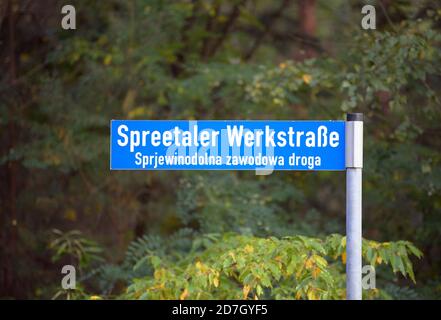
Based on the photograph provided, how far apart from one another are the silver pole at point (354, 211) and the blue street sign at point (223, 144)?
0.10 meters

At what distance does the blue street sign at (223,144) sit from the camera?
3.34 m

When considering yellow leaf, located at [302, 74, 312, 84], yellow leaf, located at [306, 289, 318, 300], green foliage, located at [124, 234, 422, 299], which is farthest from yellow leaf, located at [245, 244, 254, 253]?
yellow leaf, located at [302, 74, 312, 84]

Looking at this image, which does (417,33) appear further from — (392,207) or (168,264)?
(168,264)

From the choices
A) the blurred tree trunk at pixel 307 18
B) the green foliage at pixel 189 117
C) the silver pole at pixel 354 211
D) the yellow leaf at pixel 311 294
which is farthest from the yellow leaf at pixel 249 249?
the blurred tree trunk at pixel 307 18

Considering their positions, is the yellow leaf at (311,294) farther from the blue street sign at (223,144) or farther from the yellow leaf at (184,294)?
the blue street sign at (223,144)

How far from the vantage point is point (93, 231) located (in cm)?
825

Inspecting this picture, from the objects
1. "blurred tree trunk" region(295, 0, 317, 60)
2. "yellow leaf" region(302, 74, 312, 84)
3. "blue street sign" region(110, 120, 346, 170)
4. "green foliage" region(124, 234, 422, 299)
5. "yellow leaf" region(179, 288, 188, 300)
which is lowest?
"yellow leaf" region(179, 288, 188, 300)

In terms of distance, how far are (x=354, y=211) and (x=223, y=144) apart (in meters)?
0.70

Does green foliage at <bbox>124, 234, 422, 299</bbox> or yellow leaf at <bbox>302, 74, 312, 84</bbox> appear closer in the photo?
green foliage at <bbox>124, 234, 422, 299</bbox>

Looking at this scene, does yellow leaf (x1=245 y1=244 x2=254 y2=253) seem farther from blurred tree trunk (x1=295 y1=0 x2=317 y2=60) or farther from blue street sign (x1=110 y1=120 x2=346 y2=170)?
blurred tree trunk (x1=295 y1=0 x2=317 y2=60)

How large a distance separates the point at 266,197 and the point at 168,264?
2.03 m

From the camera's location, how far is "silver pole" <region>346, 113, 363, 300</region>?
125 inches

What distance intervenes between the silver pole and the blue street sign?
0.10m

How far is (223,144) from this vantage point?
11.2ft
